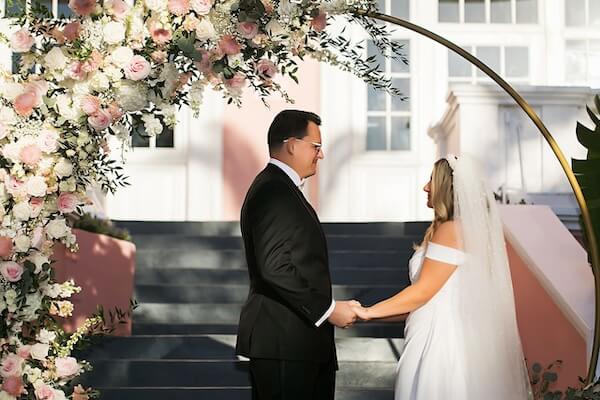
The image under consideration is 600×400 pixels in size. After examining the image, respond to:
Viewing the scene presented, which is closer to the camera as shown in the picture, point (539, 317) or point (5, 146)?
point (5, 146)

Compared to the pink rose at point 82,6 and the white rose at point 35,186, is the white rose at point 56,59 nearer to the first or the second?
the pink rose at point 82,6

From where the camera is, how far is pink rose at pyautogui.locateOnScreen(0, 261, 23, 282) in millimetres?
4047

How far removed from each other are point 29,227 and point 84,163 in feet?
1.03

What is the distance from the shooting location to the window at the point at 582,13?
11.5 m

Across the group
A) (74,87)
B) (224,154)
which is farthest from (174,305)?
(74,87)

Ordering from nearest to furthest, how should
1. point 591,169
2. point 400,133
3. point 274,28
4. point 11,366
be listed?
point 11,366 < point 274,28 < point 591,169 < point 400,133

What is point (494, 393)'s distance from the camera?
4.90m

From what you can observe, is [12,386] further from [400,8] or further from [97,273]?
[400,8]

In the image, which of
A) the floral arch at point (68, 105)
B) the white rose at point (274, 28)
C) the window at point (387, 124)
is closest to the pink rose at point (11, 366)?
the floral arch at point (68, 105)

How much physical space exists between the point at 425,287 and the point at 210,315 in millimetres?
3358

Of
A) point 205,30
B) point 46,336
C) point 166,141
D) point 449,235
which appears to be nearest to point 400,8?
point 166,141

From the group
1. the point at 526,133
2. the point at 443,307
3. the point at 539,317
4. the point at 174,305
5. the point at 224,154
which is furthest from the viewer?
the point at 224,154

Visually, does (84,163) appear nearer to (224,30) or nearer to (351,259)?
(224,30)

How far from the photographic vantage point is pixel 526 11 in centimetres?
1159
